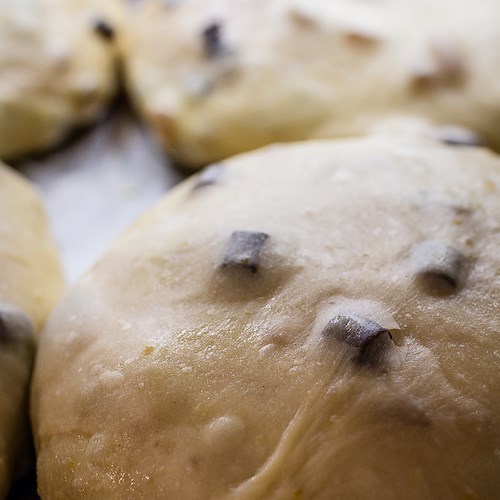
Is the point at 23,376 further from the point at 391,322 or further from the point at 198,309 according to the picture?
the point at 391,322

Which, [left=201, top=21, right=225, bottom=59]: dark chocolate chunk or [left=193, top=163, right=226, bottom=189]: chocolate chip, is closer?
[left=193, top=163, right=226, bottom=189]: chocolate chip

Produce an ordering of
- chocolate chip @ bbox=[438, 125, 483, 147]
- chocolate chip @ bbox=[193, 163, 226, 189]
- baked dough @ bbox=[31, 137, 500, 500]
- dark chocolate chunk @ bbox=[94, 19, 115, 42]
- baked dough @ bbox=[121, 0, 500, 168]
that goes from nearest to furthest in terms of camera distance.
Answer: baked dough @ bbox=[31, 137, 500, 500] → chocolate chip @ bbox=[193, 163, 226, 189] → chocolate chip @ bbox=[438, 125, 483, 147] → baked dough @ bbox=[121, 0, 500, 168] → dark chocolate chunk @ bbox=[94, 19, 115, 42]

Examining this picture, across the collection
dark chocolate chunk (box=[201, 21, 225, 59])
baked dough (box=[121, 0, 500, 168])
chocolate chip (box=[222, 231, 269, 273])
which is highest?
dark chocolate chunk (box=[201, 21, 225, 59])

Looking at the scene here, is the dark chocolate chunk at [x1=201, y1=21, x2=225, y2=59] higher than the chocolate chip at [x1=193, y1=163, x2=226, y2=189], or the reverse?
the dark chocolate chunk at [x1=201, y1=21, x2=225, y2=59]

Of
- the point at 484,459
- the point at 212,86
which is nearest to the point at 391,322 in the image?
the point at 484,459

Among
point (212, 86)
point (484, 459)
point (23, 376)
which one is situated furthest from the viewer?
point (212, 86)

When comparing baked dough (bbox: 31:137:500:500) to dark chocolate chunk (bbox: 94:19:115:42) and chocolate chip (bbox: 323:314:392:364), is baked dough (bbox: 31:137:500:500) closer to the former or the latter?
chocolate chip (bbox: 323:314:392:364)

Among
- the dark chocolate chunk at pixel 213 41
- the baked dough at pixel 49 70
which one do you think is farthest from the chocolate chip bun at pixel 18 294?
the dark chocolate chunk at pixel 213 41

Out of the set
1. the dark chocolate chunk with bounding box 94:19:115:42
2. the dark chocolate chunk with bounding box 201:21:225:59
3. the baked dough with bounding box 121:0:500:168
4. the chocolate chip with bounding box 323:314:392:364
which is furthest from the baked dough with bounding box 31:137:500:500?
the dark chocolate chunk with bounding box 94:19:115:42

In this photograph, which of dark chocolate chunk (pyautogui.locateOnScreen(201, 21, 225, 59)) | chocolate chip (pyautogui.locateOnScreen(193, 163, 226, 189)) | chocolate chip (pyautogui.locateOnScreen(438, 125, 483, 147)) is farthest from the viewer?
dark chocolate chunk (pyautogui.locateOnScreen(201, 21, 225, 59))
